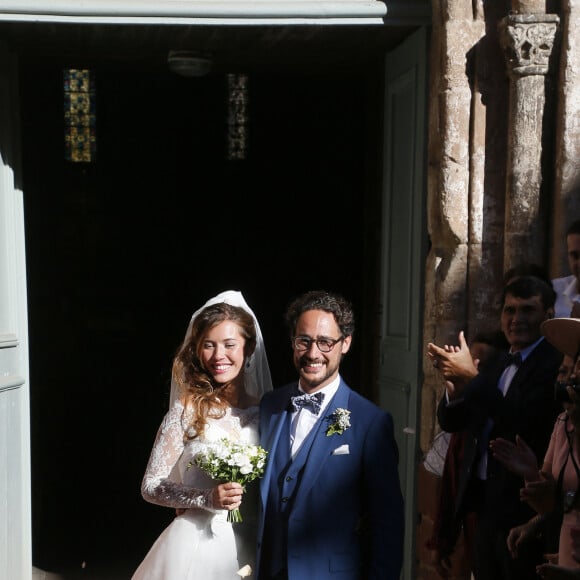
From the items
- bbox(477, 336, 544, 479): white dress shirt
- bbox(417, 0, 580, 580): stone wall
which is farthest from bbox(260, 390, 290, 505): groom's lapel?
bbox(417, 0, 580, 580): stone wall

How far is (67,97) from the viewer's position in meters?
13.9

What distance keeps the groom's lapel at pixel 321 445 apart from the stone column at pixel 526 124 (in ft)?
5.37

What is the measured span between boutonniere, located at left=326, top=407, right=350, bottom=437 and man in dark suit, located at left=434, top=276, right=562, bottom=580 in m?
0.48

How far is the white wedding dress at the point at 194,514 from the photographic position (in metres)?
3.47

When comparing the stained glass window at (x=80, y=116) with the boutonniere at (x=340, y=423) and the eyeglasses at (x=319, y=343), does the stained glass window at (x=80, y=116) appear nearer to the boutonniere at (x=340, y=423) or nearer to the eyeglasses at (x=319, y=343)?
the eyeglasses at (x=319, y=343)

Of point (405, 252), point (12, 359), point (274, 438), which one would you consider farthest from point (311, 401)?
point (12, 359)

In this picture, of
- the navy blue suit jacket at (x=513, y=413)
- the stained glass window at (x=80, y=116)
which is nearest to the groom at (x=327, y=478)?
the navy blue suit jacket at (x=513, y=413)

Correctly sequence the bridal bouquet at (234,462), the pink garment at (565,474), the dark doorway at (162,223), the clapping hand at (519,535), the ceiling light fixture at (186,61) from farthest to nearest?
the dark doorway at (162,223) → the ceiling light fixture at (186,61) → the clapping hand at (519,535) → the bridal bouquet at (234,462) → the pink garment at (565,474)

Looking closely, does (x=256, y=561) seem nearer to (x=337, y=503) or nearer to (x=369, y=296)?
(x=337, y=503)

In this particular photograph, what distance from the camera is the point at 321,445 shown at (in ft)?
10.9

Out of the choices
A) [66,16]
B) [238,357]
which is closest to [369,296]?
[66,16]

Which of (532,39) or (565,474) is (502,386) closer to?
(565,474)

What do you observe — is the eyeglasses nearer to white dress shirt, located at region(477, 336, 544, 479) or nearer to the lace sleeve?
the lace sleeve

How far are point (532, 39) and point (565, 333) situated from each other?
2.09m
